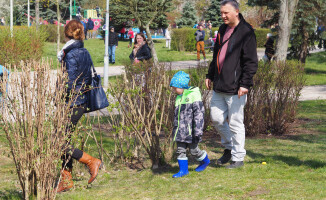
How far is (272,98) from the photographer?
739cm

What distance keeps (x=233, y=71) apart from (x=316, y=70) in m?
15.4

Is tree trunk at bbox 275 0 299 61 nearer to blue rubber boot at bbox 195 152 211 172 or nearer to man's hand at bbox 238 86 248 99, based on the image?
blue rubber boot at bbox 195 152 211 172

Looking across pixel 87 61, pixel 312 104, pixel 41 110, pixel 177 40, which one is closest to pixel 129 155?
pixel 87 61

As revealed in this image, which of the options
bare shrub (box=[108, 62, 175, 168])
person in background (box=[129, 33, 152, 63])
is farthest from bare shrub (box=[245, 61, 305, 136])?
person in background (box=[129, 33, 152, 63])

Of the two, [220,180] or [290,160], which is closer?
[220,180]

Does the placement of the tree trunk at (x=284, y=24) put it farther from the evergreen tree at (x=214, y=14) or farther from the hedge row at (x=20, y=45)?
the evergreen tree at (x=214, y=14)

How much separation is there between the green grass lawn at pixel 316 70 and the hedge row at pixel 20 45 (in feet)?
31.7

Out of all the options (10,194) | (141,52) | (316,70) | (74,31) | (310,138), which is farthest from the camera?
(316,70)

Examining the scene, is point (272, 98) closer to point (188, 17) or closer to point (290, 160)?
point (290, 160)

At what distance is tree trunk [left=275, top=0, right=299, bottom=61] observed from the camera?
13.2m

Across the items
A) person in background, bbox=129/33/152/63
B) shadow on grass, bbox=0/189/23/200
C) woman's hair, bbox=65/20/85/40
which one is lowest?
shadow on grass, bbox=0/189/23/200

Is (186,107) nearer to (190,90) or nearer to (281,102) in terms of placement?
(190,90)

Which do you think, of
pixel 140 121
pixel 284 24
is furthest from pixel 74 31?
pixel 284 24

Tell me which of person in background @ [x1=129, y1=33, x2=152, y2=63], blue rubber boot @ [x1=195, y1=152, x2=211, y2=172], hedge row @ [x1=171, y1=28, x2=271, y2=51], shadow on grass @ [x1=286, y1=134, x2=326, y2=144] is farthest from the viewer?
hedge row @ [x1=171, y1=28, x2=271, y2=51]
